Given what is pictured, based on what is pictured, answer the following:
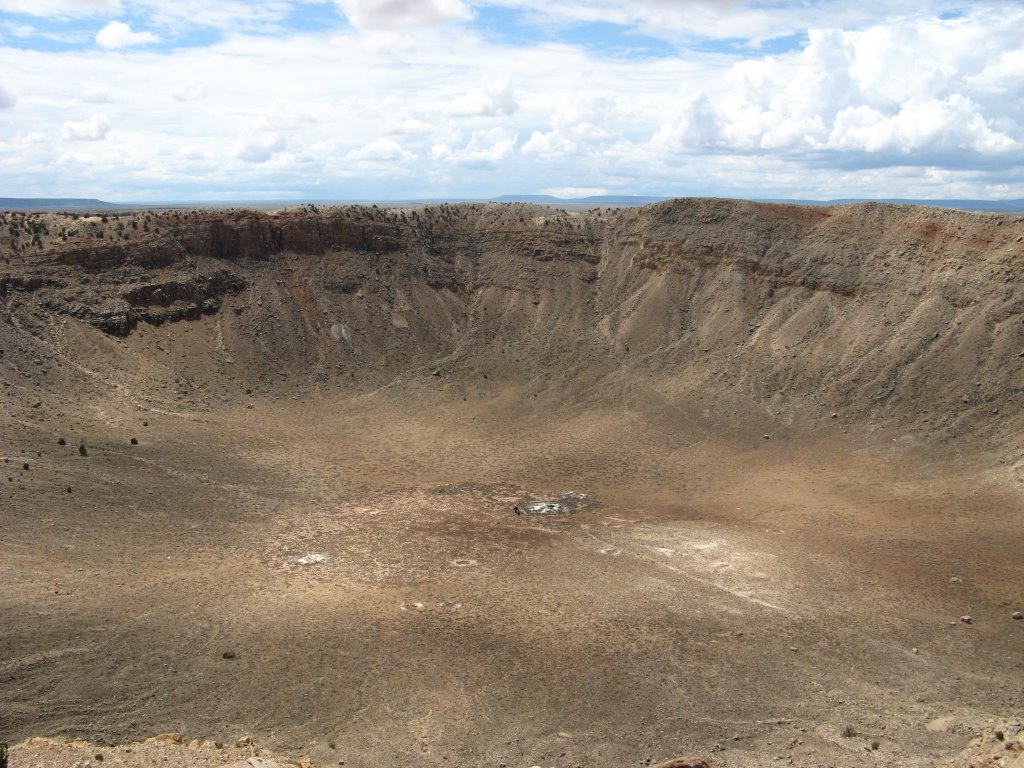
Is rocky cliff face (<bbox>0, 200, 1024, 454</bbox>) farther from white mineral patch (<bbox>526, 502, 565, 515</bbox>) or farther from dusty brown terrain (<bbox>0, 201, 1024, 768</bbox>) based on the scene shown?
white mineral patch (<bbox>526, 502, 565, 515</bbox>)

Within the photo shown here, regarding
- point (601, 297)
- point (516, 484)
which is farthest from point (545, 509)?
point (601, 297)

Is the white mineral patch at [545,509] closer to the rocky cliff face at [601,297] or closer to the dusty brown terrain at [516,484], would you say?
the dusty brown terrain at [516,484]

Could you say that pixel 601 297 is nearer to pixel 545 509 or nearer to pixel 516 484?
pixel 516 484

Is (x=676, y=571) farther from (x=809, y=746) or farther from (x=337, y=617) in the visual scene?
(x=337, y=617)

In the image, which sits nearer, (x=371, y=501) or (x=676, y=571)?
(x=676, y=571)

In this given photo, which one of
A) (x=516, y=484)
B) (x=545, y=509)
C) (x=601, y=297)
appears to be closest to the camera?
(x=545, y=509)

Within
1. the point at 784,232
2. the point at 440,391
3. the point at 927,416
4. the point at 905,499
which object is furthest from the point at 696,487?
the point at 784,232

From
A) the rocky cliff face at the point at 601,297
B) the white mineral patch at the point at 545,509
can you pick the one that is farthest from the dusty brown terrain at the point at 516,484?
the white mineral patch at the point at 545,509
